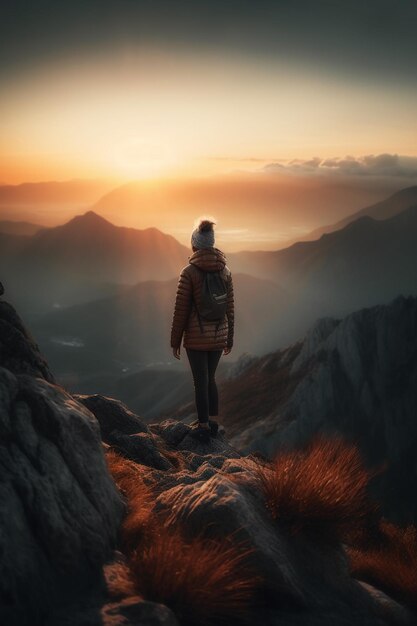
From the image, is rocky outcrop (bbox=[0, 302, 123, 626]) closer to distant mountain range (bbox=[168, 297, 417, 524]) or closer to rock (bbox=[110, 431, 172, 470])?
rock (bbox=[110, 431, 172, 470])

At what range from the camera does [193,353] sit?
9.80 metres

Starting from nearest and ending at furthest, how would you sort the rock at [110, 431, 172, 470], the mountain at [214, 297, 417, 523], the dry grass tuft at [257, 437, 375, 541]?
1. the dry grass tuft at [257, 437, 375, 541]
2. the rock at [110, 431, 172, 470]
3. the mountain at [214, 297, 417, 523]

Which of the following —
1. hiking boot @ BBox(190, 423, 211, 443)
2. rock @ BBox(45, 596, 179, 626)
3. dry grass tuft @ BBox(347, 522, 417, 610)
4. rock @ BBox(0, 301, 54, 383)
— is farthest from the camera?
hiking boot @ BBox(190, 423, 211, 443)

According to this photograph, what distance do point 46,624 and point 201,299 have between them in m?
6.11

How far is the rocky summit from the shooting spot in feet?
13.5

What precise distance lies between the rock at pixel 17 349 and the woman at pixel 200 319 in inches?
133

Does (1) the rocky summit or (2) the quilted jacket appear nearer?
(1) the rocky summit

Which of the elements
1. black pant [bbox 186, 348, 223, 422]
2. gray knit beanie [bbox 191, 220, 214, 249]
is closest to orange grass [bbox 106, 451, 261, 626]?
black pant [bbox 186, 348, 223, 422]

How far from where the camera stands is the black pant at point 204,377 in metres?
9.84

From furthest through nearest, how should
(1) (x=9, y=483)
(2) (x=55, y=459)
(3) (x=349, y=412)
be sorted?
(3) (x=349, y=412) < (2) (x=55, y=459) < (1) (x=9, y=483)

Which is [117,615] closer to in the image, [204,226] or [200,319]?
[200,319]

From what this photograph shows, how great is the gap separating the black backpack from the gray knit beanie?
0.48 metres

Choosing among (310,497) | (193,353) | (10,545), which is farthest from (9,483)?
(193,353)

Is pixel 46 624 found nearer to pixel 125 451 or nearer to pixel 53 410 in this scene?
pixel 53 410
